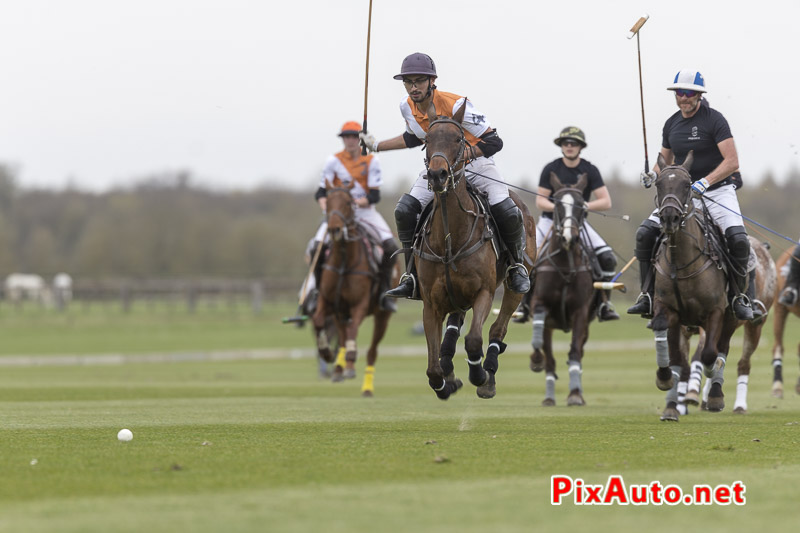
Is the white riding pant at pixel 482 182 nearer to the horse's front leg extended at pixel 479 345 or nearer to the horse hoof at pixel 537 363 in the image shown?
the horse's front leg extended at pixel 479 345

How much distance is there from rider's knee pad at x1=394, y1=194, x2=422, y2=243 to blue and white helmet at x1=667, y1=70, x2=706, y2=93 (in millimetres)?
3556

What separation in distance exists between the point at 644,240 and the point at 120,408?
21.8ft

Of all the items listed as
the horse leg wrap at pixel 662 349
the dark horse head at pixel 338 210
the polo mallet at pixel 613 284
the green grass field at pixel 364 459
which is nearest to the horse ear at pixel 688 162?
the horse leg wrap at pixel 662 349

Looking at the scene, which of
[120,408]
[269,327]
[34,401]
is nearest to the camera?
[120,408]

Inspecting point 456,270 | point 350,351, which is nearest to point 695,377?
point 456,270

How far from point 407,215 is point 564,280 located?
5444 mm

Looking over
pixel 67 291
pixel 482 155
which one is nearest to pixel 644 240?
pixel 482 155

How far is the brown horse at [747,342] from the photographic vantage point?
15.1m

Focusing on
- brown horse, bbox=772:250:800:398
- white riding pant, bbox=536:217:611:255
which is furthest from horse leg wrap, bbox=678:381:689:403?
brown horse, bbox=772:250:800:398

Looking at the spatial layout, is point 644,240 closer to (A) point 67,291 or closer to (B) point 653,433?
(B) point 653,433

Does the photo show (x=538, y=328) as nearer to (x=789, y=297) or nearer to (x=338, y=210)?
(x=338, y=210)

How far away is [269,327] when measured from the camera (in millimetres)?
58750

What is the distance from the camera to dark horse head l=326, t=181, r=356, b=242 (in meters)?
19.9

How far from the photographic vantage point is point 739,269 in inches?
555
